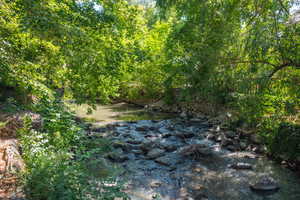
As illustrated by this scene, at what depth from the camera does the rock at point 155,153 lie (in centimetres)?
636

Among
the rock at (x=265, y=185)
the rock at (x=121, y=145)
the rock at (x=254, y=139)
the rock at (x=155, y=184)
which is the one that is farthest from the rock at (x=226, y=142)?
the rock at (x=155, y=184)

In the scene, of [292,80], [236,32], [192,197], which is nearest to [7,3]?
[192,197]

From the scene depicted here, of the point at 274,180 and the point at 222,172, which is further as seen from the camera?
the point at 222,172

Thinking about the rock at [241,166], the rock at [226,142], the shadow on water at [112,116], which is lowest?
the rock at [241,166]

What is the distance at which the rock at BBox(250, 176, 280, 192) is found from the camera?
14.8 ft

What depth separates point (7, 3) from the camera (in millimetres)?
3744

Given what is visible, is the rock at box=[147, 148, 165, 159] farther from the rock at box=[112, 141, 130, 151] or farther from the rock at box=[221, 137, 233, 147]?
the rock at box=[221, 137, 233, 147]

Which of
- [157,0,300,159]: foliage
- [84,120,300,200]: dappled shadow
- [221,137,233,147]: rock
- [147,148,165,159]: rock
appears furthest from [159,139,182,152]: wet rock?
[157,0,300,159]: foliage

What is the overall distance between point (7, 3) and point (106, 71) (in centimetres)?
193

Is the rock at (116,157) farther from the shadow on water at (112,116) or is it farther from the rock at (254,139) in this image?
the shadow on water at (112,116)

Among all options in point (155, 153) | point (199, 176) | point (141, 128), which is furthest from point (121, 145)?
point (199, 176)

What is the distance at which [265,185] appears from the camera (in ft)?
15.1

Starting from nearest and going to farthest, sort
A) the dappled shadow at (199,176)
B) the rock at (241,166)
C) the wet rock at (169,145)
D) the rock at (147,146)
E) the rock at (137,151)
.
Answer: the dappled shadow at (199,176)
the rock at (241,166)
the rock at (137,151)
the rock at (147,146)
the wet rock at (169,145)

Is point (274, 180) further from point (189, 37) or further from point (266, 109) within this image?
point (189, 37)
